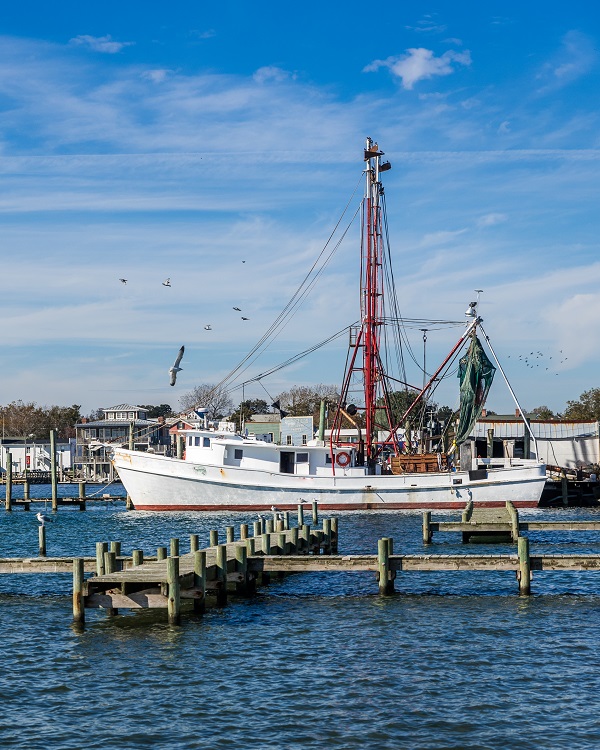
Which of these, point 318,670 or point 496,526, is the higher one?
point 496,526

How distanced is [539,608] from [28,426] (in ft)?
520

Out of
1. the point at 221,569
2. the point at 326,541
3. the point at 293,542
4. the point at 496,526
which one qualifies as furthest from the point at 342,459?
the point at 221,569

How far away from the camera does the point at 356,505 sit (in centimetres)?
5438

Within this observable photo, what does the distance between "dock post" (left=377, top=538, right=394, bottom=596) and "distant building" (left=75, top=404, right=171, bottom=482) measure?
88509 mm

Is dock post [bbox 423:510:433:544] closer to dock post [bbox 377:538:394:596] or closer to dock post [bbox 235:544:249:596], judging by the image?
dock post [bbox 377:538:394:596]

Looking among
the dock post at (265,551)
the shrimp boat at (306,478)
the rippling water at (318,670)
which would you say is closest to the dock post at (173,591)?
the rippling water at (318,670)

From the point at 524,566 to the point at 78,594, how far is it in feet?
33.8

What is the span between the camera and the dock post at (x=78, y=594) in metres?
20.3

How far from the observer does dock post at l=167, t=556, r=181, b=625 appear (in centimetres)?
1977

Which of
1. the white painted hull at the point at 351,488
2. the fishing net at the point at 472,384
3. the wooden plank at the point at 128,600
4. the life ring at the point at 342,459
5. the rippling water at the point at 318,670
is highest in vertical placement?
the fishing net at the point at 472,384

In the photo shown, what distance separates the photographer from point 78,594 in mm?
20500

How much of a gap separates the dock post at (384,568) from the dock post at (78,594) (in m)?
6.88

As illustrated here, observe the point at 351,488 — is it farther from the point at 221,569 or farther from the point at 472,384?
the point at 221,569

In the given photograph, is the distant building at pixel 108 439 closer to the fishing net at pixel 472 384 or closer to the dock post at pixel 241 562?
the fishing net at pixel 472 384
